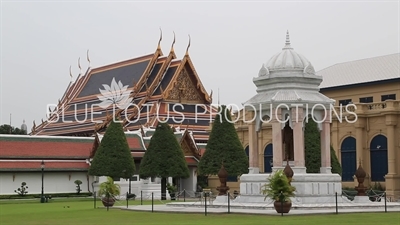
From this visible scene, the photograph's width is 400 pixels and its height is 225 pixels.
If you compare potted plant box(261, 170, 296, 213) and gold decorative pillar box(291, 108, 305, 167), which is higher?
gold decorative pillar box(291, 108, 305, 167)

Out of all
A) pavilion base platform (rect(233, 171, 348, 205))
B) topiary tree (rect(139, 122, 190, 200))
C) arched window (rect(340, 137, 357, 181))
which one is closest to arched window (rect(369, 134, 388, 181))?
arched window (rect(340, 137, 357, 181))

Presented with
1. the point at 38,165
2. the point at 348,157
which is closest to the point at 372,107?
the point at 348,157

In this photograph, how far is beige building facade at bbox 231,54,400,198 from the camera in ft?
155

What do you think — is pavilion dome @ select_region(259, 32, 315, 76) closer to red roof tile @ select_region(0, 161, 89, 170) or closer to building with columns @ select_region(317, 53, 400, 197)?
building with columns @ select_region(317, 53, 400, 197)

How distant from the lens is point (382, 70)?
54469 millimetres

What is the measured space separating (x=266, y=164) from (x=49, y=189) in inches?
614

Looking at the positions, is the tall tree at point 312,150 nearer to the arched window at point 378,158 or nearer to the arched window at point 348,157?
the arched window at point 378,158

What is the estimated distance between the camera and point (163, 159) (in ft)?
165

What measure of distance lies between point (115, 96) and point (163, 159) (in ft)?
98.5

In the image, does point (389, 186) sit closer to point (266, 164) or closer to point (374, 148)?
point (374, 148)

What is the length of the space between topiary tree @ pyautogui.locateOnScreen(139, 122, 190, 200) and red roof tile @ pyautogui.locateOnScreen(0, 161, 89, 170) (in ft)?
23.6

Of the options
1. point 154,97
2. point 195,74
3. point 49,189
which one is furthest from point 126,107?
point 49,189

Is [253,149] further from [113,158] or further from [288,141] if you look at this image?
[113,158]

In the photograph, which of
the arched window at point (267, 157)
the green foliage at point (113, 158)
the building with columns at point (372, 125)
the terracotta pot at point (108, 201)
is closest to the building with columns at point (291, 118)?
the terracotta pot at point (108, 201)
